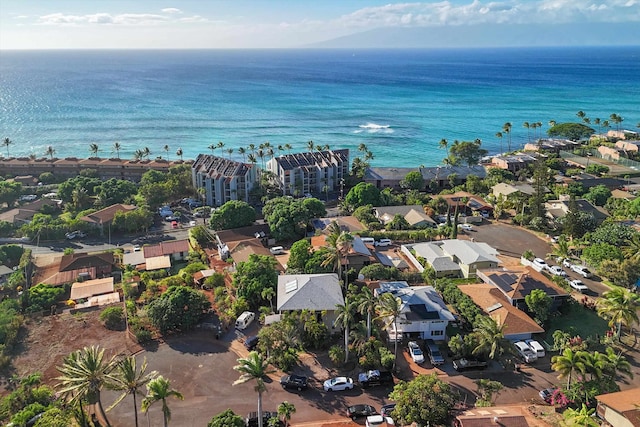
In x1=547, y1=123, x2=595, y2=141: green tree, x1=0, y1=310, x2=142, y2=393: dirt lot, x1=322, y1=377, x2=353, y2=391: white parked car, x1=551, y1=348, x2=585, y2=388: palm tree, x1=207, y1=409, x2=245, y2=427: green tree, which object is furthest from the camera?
x1=547, y1=123, x2=595, y2=141: green tree

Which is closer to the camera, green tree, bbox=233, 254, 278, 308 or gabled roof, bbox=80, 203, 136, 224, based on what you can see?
green tree, bbox=233, 254, 278, 308

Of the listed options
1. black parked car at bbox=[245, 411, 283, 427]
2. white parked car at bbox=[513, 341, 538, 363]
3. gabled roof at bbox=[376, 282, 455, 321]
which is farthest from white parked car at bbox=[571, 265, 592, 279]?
black parked car at bbox=[245, 411, 283, 427]

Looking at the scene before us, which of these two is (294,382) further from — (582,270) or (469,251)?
(582,270)

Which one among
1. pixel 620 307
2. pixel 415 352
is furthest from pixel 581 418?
pixel 620 307

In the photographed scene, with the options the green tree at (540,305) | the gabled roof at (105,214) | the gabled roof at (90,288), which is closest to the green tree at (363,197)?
the gabled roof at (105,214)

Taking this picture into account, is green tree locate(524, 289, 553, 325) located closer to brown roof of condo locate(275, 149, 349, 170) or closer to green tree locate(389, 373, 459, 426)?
green tree locate(389, 373, 459, 426)

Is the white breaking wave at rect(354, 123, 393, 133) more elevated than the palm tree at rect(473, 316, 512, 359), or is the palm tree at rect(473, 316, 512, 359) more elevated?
the white breaking wave at rect(354, 123, 393, 133)

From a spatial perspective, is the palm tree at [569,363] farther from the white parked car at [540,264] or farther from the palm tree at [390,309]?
the white parked car at [540,264]
